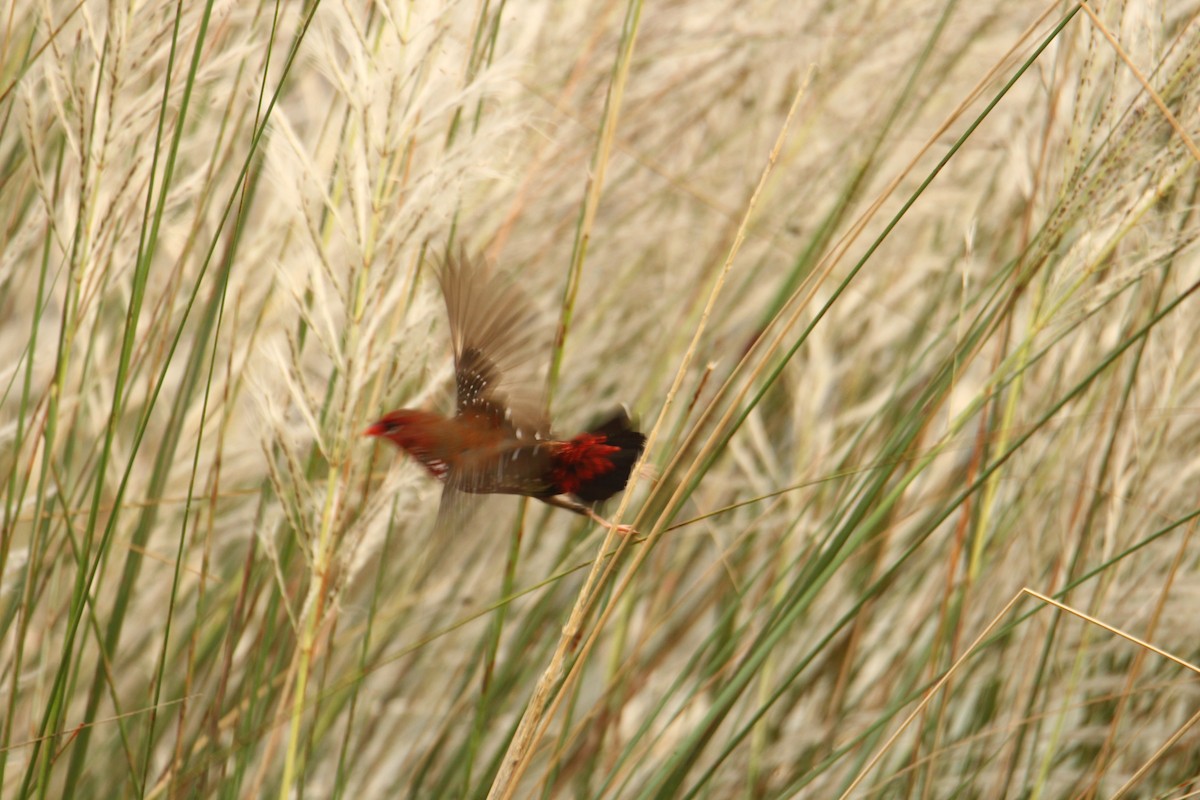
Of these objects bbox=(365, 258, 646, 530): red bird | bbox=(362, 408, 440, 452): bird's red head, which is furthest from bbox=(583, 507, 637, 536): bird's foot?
bbox=(362, 408, 440, 452): bird's red head

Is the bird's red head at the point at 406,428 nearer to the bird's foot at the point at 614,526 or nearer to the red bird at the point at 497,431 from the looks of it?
the red bird at the point at 497,431

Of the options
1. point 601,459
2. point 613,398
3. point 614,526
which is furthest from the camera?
point 613,398

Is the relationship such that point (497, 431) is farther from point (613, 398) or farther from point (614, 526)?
point (613, 398)

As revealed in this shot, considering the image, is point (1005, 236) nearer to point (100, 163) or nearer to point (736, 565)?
point (736, 565)

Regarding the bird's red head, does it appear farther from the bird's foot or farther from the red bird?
the bird's foot

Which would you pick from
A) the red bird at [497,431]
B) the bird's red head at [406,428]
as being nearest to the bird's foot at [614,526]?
Answer: the red bird at [497,431]

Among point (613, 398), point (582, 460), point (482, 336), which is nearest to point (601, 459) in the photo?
point (582, 460)
